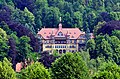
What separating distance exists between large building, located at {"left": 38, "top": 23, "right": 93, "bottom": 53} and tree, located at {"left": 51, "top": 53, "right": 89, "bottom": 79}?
34.6 metres

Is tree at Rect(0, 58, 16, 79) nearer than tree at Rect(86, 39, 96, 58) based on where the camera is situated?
Yes

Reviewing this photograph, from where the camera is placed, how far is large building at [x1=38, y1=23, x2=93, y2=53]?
242 ft

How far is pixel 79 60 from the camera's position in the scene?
39000mm

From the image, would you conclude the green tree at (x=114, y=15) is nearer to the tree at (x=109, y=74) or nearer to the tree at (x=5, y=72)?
the tree at (x=5, y=72)

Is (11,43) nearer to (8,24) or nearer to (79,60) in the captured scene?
(8,24)

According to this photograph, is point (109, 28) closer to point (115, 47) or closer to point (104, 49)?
point (115, 47)

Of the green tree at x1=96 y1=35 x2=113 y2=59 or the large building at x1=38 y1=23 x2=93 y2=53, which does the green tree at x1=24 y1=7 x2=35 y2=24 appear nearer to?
the large building at x1=38 y1=23 x2=93 y2=53

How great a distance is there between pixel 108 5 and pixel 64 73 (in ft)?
160

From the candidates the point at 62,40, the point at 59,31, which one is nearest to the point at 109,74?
the point at 62,40

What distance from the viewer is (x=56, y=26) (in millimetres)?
80688

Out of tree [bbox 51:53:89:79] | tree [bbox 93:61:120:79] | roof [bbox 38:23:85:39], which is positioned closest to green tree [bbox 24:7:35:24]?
roof [bbox 38:23:85:39]

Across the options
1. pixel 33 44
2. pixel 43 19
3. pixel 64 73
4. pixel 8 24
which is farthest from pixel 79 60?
pixel 43 19

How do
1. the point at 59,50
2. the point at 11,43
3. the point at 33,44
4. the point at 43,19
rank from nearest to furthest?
the point at 11,43 → the point at 33,44 → the point at 59,50 → the point at 43,19

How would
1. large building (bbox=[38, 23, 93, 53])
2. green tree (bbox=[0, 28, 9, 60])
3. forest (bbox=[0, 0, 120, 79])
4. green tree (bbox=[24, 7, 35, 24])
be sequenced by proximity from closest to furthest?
1. forest (bbox=[0, 0, 120, 79])
2. green tree (bbox=[0, 28, 9, 60])
3. large building (bbox=[38, 23, 93, 53])
4. green tree (bbox=[24, 7, 35, 24])
